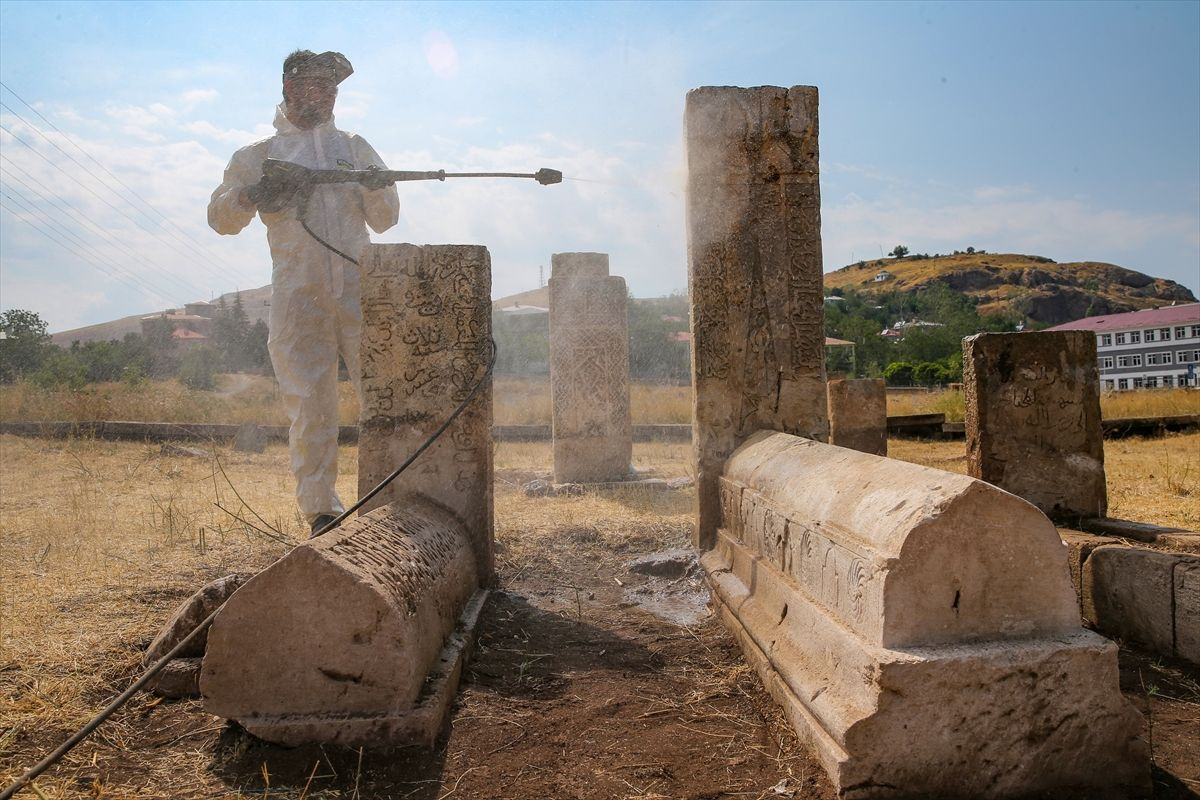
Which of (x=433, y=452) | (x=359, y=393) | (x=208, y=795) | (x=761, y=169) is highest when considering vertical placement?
(x=761, y=169)

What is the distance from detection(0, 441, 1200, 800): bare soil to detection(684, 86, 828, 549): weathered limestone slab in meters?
1.22

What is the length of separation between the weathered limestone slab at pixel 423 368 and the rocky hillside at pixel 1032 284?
66.8m

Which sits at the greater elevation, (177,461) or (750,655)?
(177,461)

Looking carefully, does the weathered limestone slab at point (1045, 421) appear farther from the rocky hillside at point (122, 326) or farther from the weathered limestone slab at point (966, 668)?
the rocky hillside at point (122, 326)

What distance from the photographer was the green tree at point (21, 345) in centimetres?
1895

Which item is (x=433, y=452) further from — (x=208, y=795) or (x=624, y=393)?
(x=624, y=393)

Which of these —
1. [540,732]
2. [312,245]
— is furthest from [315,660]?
[312,245]

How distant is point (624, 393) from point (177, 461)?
17.8ft

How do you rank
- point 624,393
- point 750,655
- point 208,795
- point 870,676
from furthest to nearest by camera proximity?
point 624,393, point 750,655, point 208,795, point 870,676

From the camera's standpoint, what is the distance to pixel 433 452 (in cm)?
409

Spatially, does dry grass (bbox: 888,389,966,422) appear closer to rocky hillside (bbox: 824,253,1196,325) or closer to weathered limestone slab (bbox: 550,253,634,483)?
weathered limestone slab (bbox: 550,253,634,483)

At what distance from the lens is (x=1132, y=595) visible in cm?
340

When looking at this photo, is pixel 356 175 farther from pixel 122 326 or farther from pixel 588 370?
pixel 122 326

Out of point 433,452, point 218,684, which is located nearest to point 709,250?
point 433,452
